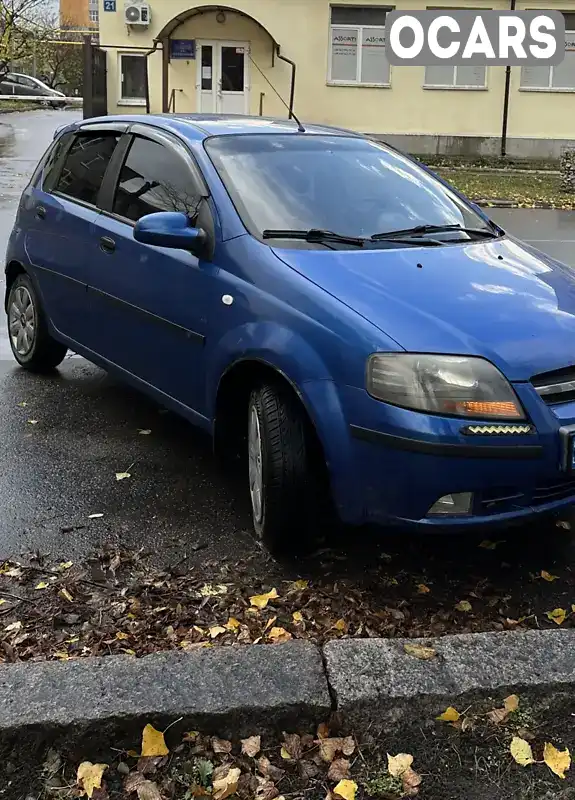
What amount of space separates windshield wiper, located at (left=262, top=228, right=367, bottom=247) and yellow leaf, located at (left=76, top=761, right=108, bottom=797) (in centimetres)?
219

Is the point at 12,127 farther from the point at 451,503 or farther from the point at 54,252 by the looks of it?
the point at 451,503

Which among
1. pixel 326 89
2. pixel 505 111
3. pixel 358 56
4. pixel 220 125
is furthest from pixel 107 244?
pixel 505 111

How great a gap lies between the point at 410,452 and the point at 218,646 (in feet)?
2.97

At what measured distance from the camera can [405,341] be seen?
10.0 feet

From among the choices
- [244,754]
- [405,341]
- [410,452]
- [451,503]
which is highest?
[405,341]

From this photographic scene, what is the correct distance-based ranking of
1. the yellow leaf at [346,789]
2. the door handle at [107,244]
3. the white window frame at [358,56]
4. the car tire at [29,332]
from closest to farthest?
the yellow leaf at [346,789] → the door handle at [107,244] → the car tire at [29,332] → the white window frame at [358,56]

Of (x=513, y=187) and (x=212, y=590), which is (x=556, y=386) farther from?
(x=513, y=187)

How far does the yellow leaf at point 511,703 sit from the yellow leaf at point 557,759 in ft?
0.44

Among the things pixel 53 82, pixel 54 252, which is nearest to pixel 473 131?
pixel 54 252

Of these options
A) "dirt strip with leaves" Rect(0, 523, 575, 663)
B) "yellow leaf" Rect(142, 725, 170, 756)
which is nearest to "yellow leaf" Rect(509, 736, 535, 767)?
"dirt strip with leaves" Rect(0, 523, 575, 663)

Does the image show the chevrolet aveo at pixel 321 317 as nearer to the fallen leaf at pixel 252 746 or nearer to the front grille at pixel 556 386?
the front grille at pixel 556 386

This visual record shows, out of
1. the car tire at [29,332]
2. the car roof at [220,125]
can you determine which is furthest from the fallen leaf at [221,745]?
the car tire at [29,332]

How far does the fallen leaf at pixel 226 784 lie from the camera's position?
236cm

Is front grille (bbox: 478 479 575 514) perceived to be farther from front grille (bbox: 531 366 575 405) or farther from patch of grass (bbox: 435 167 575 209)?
patch of grass (bbox: 435 167 575 209)
